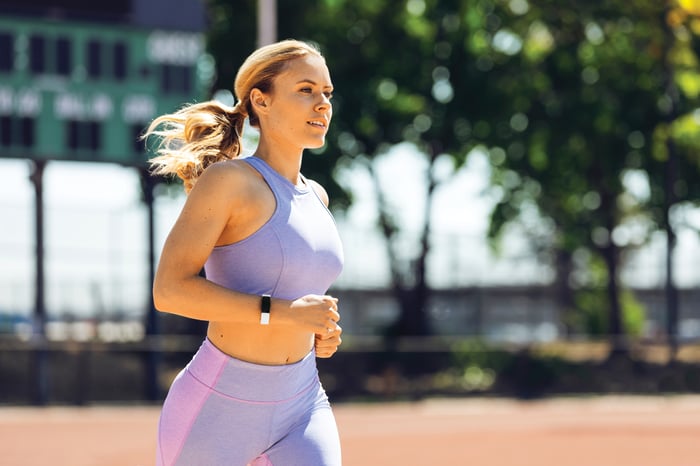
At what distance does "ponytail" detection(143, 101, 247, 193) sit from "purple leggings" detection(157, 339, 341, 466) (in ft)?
1.84

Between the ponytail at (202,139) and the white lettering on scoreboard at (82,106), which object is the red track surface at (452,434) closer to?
the white lettering on scoreboard at (82,106)

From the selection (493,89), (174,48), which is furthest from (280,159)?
(493,89)

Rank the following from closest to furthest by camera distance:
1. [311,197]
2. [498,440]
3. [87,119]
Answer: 1. [311,197]
2. [498,440]
3. [87,119]

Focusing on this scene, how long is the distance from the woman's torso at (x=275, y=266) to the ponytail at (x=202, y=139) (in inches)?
9.0

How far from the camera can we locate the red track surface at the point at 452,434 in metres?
14.1

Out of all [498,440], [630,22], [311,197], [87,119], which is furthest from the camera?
[630,22]

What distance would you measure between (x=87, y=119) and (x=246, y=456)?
59.1ft

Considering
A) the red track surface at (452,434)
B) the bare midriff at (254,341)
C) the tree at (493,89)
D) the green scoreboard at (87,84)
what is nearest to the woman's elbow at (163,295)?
the bare midriff at (254,341)

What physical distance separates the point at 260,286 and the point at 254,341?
0.16m

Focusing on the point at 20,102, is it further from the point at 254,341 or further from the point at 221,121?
the point at 254,341

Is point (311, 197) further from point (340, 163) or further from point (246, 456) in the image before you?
point (340, 163)

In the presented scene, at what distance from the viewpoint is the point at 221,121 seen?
13.3 ft

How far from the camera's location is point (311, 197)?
394cm

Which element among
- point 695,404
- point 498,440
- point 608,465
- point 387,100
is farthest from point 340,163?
point 608,465
